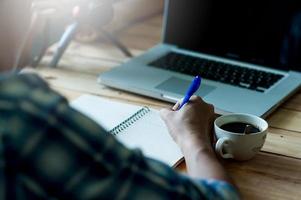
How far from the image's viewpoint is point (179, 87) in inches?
52.7

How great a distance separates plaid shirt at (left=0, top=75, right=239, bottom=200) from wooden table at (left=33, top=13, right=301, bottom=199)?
362 millimetres

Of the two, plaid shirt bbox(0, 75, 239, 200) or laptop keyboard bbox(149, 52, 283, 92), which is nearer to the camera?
plaid shirt bbox(0, 75, 239, 200)

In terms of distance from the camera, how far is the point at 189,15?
1.56 metres

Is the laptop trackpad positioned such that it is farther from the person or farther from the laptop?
the person

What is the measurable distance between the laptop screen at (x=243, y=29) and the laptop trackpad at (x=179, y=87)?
0.18 meters

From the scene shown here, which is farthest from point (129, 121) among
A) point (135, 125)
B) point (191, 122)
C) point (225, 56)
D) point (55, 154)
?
point (55, 154)

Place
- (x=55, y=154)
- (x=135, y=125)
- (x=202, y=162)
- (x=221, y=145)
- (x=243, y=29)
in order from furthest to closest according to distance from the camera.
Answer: (x=243, y=29) < (x=135, y=125) < (x=221, y=145) < (x=202, y=162) < (x=55, y=154)

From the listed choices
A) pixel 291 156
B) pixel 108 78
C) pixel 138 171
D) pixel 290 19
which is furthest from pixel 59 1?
pixel 138 171

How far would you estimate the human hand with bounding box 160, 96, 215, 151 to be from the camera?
100 centimetres

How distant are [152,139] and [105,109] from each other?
0.18 m

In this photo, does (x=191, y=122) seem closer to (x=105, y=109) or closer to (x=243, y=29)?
(x=105, y=109)

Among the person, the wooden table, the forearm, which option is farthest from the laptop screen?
the person

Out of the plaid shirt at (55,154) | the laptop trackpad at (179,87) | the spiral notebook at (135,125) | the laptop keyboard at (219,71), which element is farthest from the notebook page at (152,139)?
the plaid shirt at (55,154)

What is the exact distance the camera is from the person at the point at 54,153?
0.61m
